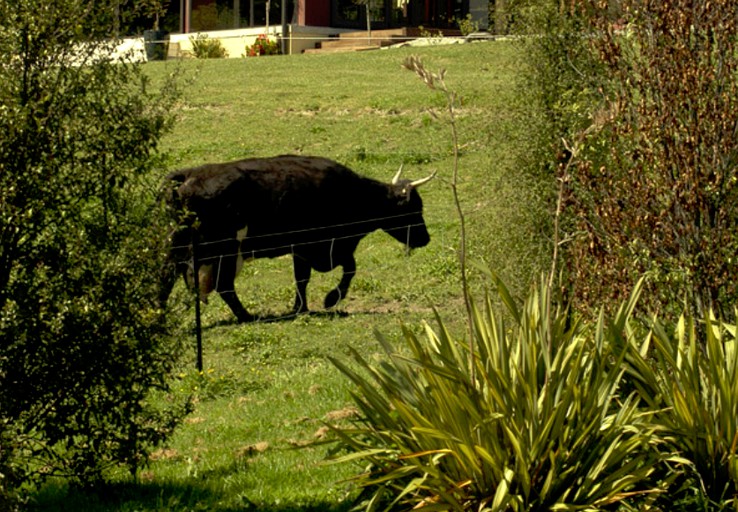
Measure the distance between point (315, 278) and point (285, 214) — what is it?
2255 mm

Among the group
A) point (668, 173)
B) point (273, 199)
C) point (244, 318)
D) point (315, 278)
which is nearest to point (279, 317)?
point (244, 318)

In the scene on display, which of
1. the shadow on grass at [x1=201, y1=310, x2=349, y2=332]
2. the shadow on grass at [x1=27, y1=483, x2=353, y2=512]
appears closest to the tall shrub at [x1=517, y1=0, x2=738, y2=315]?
the shadow on grass at [x1=27, y1=483, x2=353, y2=512]

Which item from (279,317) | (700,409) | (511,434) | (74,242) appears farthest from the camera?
(279,317)

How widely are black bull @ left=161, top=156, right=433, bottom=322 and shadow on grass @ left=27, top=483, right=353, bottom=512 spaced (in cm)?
740

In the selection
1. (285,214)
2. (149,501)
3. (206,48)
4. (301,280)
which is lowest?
(301,280)

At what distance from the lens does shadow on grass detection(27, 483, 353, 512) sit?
29.7 ft

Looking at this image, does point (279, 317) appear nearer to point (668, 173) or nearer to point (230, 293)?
point (230, 293)

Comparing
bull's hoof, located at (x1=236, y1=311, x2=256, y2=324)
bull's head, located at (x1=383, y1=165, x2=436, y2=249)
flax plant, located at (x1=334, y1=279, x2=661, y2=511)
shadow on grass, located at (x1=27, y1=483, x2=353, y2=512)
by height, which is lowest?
bull's hoof, located at (x1=236, y1=311, x2=256, y2=324)

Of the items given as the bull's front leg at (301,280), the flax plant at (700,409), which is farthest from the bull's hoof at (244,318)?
the flax plant at (700,409)

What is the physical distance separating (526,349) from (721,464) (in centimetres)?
143

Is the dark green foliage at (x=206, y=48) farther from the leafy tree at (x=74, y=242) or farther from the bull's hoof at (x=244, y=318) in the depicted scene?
the leafy tree at (x=74, y=242)

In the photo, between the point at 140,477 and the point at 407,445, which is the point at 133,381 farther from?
the point at 407,445

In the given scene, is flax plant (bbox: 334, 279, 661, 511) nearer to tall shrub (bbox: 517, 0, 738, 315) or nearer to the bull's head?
tall shrub (bbox: 517, 0, 738, 315)

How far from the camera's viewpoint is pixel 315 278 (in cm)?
2069
